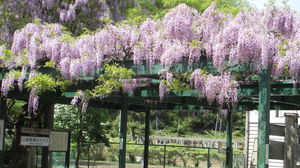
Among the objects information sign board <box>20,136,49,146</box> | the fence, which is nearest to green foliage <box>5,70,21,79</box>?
information sign board <box>20,136,49,146</box>

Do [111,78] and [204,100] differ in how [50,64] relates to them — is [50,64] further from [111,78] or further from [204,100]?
[204,100]

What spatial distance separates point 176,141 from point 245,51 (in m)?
26.8

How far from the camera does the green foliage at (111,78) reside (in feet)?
31.8

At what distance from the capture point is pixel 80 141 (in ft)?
62.4

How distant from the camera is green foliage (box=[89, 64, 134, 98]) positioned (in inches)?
382

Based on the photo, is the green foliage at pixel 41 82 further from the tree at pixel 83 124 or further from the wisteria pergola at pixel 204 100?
the tree at pixel 83 124

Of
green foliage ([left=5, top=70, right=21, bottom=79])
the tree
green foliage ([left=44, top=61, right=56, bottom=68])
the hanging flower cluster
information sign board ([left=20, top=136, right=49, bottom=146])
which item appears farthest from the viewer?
the tree

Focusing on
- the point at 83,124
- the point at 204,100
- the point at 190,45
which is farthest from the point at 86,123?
the point at 190,45

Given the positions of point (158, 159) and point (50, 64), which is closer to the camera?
point (50, 64)

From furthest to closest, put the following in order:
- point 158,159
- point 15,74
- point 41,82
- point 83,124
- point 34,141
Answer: point 158,159
point 83,124
point 34,141
point 15,74
point 41,82

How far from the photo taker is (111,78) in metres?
9.95

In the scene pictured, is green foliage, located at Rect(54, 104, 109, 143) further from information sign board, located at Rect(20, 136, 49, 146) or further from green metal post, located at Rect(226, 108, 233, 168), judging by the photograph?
green metal post, located at Rect(226, 108, 233, 168)

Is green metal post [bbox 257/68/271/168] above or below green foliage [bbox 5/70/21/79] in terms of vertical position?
below

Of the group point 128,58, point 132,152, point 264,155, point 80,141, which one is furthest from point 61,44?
point 132,152
